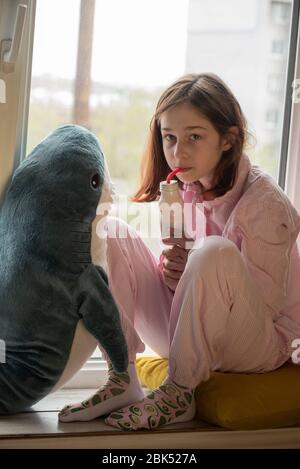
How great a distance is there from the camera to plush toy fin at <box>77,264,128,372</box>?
131cm

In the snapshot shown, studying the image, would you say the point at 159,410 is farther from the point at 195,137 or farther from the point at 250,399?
the point at 195,137

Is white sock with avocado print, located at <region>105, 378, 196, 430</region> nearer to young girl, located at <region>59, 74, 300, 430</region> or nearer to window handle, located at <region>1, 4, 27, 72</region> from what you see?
young girl, located at <region>59, 74, 300, 430</region>

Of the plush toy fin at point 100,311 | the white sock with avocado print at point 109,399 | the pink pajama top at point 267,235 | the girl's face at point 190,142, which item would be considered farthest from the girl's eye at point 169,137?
the white sock with avocado print at point 109,399

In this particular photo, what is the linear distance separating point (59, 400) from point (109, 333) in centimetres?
30

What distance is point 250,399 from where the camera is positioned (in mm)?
1388

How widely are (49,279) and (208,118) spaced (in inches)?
19.8

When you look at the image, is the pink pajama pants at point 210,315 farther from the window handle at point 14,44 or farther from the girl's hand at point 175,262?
the window handle at point 14,44

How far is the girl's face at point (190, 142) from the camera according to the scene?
4.92ft

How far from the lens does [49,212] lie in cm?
130
